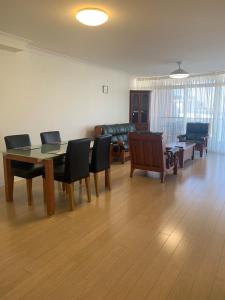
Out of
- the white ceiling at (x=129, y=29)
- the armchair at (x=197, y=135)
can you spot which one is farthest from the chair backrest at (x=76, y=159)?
the armchair at (x=197, y=135)

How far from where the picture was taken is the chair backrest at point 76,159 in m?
2.92

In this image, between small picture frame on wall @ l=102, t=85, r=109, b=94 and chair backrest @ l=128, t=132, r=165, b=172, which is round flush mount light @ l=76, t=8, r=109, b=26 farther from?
small picture frame on wall @ l=102, t=85, r=109, b=94

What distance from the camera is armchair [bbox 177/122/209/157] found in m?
6.44

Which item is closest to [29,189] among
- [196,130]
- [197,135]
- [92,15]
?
[92,15]

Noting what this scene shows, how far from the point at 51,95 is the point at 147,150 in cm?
225

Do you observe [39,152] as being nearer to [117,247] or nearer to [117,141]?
[117,247]

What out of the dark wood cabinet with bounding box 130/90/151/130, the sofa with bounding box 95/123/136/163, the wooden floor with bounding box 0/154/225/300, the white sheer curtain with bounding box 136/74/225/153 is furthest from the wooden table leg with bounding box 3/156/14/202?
the white sheer curtain with bounding box 136/74/225/153

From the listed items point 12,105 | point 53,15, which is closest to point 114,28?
point 53,15

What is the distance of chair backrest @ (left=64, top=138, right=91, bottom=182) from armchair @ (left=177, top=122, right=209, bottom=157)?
4.12 m

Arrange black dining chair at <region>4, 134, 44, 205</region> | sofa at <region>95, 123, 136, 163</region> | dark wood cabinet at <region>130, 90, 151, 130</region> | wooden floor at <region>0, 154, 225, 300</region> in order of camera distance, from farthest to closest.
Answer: dark wood cabinet at <region>130, 90, 151, 130</region>, sofa at <region>95, 123, 136, 163</region>, black dining chair at <region>4, 134, 44, 205</region>, wooden floor at <region>0, 154, 225, 300</region>

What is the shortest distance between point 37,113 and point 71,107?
0.99 meters

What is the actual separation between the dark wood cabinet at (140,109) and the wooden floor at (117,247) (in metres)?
4.20

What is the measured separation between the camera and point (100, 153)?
3.59 metres

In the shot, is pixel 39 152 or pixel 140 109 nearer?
pixel 39 152
